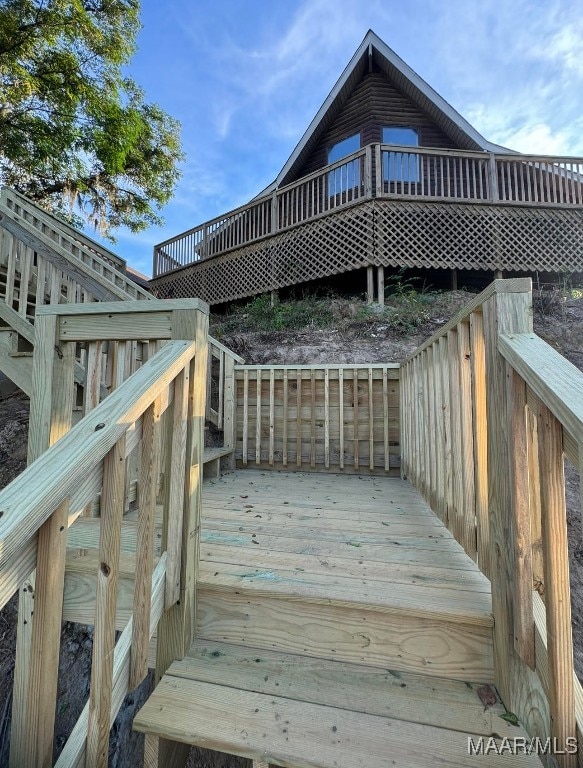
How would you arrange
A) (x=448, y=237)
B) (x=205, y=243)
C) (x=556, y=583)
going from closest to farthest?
(x=556, y=583)
(x=448, y=237)
(x=205, y=243)

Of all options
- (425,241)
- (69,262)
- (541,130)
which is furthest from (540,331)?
(541,130)

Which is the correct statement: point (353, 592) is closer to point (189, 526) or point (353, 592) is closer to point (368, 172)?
point (189, 526)

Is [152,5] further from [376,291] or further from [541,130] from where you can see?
[541,130]

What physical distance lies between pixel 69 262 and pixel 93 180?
10026 millimetres

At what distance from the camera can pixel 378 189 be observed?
6.55m

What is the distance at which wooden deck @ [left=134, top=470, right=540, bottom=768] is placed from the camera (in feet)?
3.38

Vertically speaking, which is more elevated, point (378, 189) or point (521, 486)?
point (378, 189)

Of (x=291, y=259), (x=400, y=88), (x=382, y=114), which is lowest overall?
(x=291, y=259)

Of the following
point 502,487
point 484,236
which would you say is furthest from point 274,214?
point 502,487

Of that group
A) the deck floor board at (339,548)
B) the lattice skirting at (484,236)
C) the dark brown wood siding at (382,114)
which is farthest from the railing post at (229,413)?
the dark brown wood siding at (382,114)

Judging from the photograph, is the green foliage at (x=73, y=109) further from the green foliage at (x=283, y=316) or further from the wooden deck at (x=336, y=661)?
the wooden deck at (x=336, y=661)

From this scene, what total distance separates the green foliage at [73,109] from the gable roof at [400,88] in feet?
17.6

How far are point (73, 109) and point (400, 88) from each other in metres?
8.79

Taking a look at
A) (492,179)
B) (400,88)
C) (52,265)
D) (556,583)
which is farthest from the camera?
(400,88)
